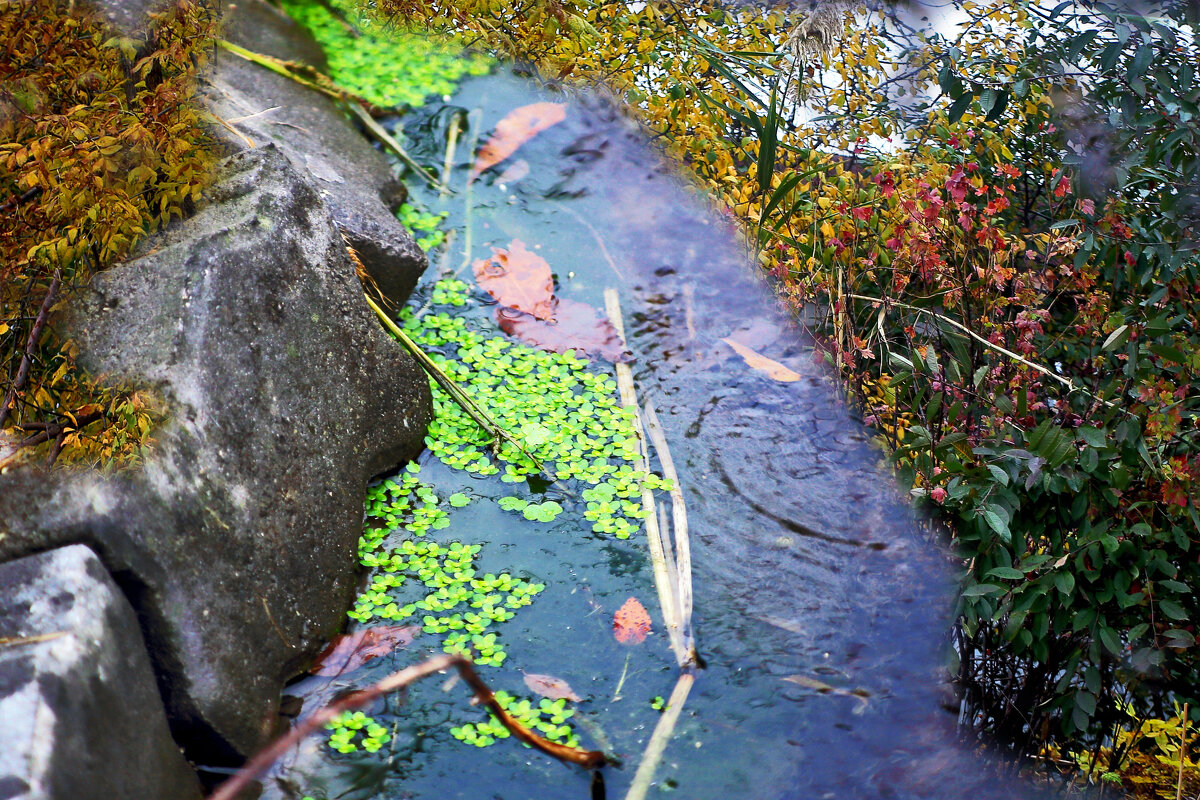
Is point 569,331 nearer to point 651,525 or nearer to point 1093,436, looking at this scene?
point 651,525

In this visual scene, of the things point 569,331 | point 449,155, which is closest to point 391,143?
point 449,155

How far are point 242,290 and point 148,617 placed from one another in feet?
3.15

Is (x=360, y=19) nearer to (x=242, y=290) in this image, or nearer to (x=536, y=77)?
(x=536, y=77)

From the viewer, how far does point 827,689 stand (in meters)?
2.63

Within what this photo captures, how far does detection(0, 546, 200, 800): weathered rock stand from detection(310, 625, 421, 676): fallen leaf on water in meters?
0.47

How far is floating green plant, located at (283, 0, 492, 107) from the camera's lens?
188 inches

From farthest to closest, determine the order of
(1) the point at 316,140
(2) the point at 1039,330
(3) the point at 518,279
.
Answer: (1) the point at 316,140, (3) the point at 518,279, (2) the point at 1039,330

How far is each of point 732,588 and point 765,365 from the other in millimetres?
1159

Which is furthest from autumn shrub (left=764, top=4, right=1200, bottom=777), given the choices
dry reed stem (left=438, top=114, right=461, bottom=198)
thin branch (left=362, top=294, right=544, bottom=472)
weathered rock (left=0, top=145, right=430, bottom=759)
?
dry reed stem (left=438, top=114, right=461, bottom=198)

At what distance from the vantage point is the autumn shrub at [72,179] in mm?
2248

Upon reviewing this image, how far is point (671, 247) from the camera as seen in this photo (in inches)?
166

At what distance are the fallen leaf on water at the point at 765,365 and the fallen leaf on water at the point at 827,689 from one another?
54.2 inches

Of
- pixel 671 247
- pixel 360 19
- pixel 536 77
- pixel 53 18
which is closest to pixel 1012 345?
pixel 671 247

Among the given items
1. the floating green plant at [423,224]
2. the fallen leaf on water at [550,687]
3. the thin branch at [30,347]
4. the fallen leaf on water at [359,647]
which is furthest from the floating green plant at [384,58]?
the fallen leaf on water at [550,687]
